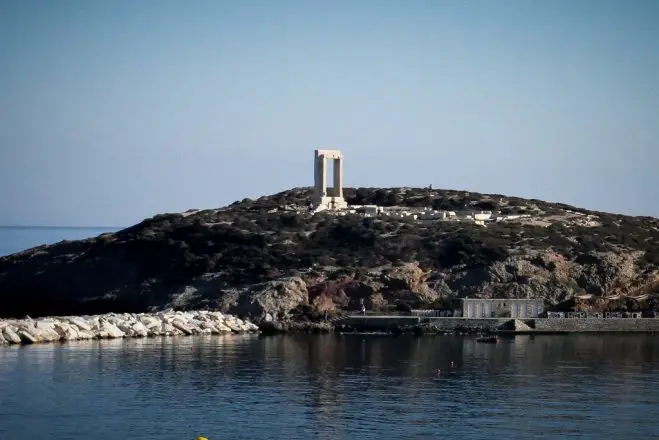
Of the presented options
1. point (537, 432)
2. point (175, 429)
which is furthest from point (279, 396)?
point (537, 432)

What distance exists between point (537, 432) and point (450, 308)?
151 feet

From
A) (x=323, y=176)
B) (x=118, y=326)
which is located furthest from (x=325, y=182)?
→ (x=118, y=326)

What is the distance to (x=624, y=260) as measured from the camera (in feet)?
331

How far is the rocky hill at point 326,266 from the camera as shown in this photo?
317ft

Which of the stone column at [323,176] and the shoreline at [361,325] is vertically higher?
the stone column at [323,176]

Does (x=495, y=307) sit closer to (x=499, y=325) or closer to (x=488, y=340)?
(x=499, y=325)

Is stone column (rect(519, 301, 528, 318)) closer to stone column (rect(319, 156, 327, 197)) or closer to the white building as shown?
the white building

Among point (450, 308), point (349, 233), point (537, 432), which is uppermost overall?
point (349, 233)

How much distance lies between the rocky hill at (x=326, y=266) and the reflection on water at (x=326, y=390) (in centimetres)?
1442

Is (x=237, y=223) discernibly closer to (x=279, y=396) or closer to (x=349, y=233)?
(x=349, y=233)

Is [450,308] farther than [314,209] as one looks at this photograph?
No

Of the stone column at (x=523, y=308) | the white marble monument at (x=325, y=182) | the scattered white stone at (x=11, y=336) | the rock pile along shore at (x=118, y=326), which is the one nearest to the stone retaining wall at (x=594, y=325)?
the stone column at (x=523, y=308)

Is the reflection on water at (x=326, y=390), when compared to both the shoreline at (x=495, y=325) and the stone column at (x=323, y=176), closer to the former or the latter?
the shoreline at (x=495, y=325)

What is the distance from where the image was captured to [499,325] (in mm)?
90500
